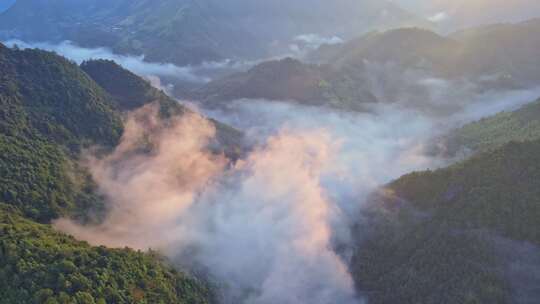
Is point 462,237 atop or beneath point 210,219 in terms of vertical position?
beneath

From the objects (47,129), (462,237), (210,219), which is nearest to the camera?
(462,237)

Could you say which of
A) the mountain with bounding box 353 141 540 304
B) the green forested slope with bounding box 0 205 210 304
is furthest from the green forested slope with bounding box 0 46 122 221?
the mountain with bounding box 353 141 540 304

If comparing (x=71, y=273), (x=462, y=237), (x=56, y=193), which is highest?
(x=56, y=193)

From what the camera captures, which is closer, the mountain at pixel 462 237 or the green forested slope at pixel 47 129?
the mountain at pixel 462 237

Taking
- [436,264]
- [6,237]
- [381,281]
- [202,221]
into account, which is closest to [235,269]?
[202,221]

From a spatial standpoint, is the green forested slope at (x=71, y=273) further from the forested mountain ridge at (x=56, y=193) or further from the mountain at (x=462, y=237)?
the mountain at (x=462, y=237)

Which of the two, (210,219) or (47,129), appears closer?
(47,129)

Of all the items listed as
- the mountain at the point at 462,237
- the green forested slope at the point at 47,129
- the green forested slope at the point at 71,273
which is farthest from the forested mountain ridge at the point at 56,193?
the mountain at the point at 462,237

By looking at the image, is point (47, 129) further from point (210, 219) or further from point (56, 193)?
point (210, 219)

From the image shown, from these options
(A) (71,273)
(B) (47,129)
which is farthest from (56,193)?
(A) (71,273)

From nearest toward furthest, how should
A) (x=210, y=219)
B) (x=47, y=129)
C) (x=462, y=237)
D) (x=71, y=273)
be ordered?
(x=71, y=273)
(x=462, y=237)
(x=47, y=129)
(x=210, y=219)
